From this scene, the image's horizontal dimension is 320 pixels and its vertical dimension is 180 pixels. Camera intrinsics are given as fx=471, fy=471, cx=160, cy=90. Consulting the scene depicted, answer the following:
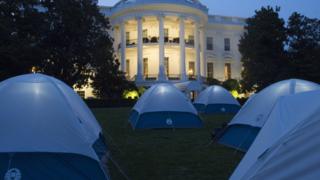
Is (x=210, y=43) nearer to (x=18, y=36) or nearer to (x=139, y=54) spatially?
(x=139, y=54)

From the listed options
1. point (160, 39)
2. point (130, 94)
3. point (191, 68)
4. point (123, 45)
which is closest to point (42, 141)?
point (130, 94)

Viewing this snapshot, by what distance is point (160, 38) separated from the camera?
4475cm

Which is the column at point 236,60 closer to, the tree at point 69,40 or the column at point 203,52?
the column at point 203,52

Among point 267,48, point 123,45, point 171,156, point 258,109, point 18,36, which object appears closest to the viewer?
point 171,156

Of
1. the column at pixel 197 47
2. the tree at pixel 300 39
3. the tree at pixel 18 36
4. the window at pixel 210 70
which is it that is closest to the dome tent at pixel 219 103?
the tree at pixel 300 39

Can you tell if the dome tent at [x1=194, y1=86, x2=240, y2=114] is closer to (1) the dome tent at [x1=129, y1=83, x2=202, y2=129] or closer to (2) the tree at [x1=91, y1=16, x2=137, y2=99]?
(1) the dome tent at [x1=129, y1=83, x2=202, y2=129]

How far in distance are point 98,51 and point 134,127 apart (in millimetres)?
19544

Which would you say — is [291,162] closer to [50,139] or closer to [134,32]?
Result: [50,139]

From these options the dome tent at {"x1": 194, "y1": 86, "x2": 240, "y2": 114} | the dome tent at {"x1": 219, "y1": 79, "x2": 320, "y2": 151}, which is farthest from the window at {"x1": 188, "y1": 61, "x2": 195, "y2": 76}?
the dome tent at {"x1": 219, "y1": 79, "x2": 320, "y2": 151}

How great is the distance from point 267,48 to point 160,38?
12.2 meters

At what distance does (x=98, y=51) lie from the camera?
35.1 meters

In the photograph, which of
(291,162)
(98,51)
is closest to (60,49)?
(98,51)

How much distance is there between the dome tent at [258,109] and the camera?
10.3 meters

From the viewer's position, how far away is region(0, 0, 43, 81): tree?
2723 cm
